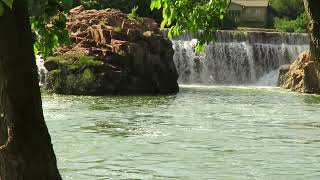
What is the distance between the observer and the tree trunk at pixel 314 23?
17.4 ft

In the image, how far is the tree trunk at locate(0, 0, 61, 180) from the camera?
4.62 metres

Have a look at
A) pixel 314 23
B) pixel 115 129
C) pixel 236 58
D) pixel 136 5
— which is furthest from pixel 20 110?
pixel 136 5

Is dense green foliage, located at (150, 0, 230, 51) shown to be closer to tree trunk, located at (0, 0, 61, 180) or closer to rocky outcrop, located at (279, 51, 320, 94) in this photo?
tree trunk, located at (0, 0, 61, 180)

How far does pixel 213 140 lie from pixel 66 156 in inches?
178

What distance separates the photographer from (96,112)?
78.9 feet

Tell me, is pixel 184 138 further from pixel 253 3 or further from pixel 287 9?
pixel 253 3

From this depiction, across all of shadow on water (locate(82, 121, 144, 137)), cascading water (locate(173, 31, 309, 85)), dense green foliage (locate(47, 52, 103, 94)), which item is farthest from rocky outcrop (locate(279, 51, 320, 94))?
shadow on water (locate(82, 121, 144, 137))

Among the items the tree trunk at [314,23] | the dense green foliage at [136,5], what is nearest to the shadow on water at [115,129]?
the tree trunk at [314,23]

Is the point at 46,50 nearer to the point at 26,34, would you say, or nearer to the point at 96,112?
the point at 26,34

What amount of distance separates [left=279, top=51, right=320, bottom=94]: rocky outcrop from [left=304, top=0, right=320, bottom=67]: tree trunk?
1155 inches

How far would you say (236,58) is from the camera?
153 ft

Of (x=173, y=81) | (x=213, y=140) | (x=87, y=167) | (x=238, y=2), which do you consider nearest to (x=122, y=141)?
(x=213, y=140)

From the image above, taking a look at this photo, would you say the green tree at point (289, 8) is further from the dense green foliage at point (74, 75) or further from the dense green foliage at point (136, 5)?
the dense green foliage at point (74, 75)

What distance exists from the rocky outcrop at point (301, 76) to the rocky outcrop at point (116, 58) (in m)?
7.53
